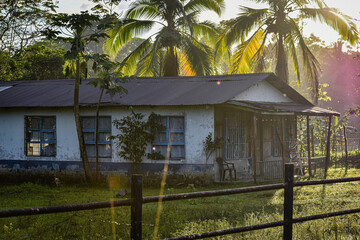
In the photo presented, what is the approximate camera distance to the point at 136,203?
4703 mm

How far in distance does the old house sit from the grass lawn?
1833 millimetres

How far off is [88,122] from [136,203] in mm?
13930

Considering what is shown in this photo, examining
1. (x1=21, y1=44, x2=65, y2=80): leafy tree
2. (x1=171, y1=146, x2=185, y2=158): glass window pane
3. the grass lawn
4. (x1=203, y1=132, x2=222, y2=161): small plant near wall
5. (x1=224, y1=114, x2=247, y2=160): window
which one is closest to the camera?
the grass lawn

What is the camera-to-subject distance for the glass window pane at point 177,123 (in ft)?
56.0

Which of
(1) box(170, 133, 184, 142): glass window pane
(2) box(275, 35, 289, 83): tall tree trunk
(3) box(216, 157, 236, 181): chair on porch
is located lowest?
(3) box(216, 157, 236, 181): chair on porch

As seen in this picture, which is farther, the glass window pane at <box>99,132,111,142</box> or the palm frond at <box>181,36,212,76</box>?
the palm frond at <box>181,36,212,76</box>

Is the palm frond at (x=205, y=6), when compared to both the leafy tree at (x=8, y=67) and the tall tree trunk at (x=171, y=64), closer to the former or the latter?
the tall tree trunk at (x=171, y=64)

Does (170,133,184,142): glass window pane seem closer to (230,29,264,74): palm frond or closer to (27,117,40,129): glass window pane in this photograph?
(27,117,40,129): glass window pane

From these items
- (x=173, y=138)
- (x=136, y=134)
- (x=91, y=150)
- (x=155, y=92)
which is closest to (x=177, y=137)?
(x=173, y=138)

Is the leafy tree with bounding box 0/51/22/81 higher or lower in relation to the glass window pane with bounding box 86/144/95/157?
higher

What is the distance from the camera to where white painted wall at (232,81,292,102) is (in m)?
18.3

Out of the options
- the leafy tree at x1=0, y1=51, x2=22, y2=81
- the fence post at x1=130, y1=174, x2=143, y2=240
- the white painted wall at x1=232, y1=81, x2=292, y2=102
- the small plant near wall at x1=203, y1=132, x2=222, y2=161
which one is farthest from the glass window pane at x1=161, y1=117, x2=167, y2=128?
the leafy tree at x1=0, y1=51, x2=22, y2=81

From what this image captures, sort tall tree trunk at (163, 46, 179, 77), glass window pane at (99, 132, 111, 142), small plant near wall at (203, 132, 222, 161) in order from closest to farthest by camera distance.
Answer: small plant near wall at (203, 132, 222, 161) → glass window pane at (99, 132, 111, 142) → tall tree trunk at (163, 46, 179, 77)

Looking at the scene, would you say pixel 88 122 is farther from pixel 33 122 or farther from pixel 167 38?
pixel 167 38
